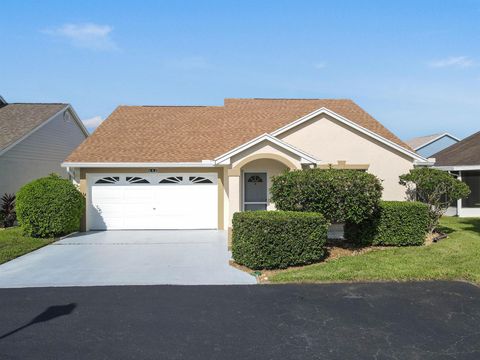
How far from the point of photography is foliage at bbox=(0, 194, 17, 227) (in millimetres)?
17580

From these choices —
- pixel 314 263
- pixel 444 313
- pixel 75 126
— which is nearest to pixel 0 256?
pixel 314 263

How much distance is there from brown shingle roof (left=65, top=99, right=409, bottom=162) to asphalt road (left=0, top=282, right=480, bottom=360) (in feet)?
29.5

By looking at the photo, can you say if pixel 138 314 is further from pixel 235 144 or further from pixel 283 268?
pixel 235 144

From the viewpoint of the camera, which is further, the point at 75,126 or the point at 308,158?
the point at 75,126

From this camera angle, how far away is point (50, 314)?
6590 mm

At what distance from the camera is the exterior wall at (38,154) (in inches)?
742

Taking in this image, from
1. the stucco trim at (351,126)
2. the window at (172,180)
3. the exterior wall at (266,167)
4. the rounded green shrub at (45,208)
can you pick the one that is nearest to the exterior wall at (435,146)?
the stucco trim at (351,126)

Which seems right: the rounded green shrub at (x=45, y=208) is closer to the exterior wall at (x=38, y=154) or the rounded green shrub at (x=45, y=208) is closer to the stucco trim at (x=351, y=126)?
the exterior wall at (x=38, y=154)

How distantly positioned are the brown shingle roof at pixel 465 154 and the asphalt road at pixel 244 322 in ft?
47.5

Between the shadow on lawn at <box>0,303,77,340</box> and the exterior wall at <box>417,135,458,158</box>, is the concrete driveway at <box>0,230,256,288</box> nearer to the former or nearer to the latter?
the shadow on lawn at <box>0,303,77,340</box>

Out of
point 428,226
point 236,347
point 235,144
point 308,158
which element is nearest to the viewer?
point 236,347

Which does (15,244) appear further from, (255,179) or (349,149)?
(349,149)

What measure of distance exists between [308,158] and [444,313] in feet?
28.5

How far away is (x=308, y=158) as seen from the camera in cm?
1473
